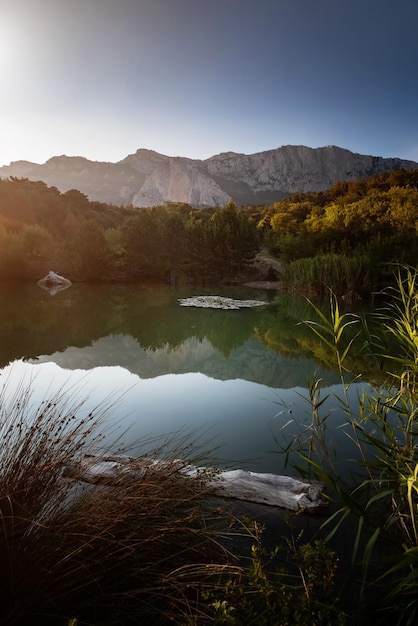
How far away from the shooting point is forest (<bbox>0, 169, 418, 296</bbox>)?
14.9 meters

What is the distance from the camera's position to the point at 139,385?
4.93m

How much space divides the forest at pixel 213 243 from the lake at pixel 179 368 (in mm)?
4686

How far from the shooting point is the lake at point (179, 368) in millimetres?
3512

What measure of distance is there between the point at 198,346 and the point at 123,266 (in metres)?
15.6

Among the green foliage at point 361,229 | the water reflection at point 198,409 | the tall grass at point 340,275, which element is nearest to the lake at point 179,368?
the water reflection at point 198,409

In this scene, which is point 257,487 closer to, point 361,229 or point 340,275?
point 340,275

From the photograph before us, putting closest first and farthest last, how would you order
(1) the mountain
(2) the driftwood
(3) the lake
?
(2) the driftwood
(3) the lake
(1) the mountain

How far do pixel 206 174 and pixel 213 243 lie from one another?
3642 inches

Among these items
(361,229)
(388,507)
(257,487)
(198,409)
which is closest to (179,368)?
(198,409)

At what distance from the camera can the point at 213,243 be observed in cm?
→ 2319

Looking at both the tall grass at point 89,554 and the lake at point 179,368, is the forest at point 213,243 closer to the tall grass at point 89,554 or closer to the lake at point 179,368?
the lake at point 179,368

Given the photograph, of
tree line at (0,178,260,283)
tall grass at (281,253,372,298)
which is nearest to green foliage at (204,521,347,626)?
tall grass at (281,253,372,298)

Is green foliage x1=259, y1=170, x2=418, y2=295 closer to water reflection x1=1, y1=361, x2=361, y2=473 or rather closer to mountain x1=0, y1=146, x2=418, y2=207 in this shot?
water reflection x1=1, y1=361, x2=361, y2=473

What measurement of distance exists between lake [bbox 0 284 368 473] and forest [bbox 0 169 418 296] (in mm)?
4686
